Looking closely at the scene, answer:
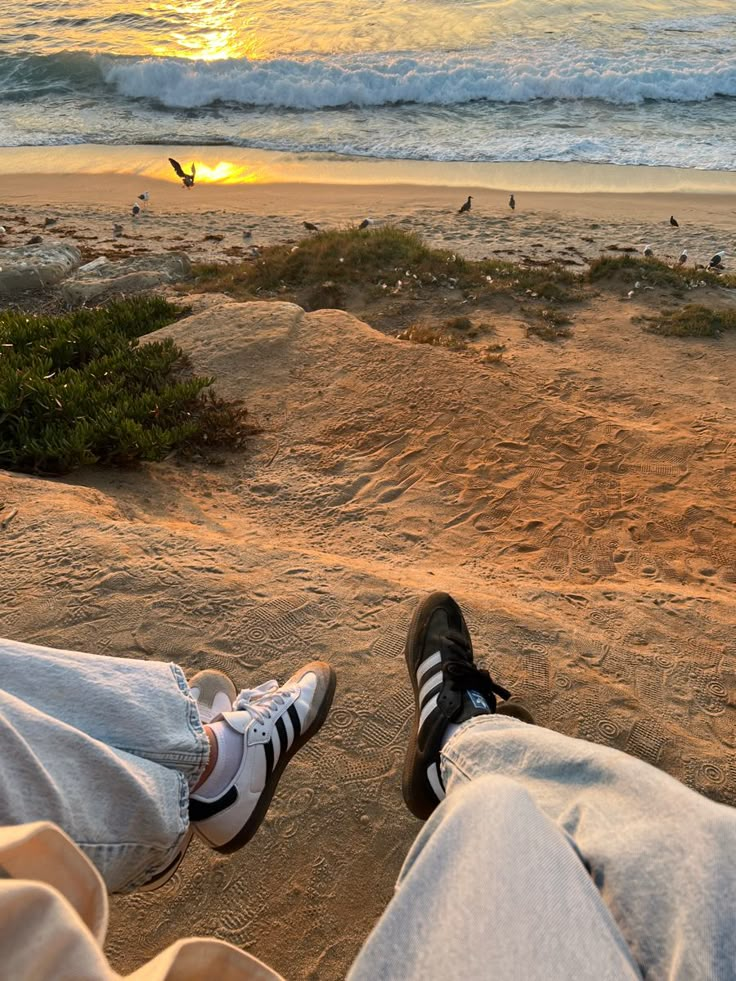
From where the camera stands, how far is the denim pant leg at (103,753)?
53.6 inches

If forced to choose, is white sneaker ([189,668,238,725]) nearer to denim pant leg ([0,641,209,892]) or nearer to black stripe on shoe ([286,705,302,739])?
black stripe on shoe ([286,705,302,739])

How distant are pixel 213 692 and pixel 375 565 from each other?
1.43m

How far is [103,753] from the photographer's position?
4.89ft

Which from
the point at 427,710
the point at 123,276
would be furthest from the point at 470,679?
the point at 123,276

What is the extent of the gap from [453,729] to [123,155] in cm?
1737

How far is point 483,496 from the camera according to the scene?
4.49m

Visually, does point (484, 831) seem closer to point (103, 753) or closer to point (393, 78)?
point (103, 753)

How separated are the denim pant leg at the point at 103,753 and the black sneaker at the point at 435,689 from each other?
68cm

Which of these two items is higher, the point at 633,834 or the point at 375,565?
the point at 633,834

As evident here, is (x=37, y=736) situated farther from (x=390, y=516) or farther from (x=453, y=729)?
(x=390, y=516)

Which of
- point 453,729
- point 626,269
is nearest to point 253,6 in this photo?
point 626,269

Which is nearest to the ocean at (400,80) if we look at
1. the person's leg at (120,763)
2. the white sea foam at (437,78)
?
the white sea foam at (437,78)

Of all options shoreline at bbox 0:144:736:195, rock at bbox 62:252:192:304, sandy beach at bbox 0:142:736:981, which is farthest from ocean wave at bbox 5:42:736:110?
sandy beach at bbox 0:142:736:981

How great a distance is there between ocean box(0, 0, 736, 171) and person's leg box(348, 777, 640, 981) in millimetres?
15844
